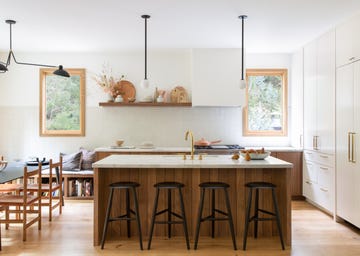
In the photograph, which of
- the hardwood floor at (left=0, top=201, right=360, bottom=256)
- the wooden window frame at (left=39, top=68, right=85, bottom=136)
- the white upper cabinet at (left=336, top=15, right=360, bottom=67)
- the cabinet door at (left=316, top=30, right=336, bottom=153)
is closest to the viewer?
the hardwood floor at (left=0, top=201, right=360, bottom=256)

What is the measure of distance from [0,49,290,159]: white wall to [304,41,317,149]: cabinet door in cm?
98

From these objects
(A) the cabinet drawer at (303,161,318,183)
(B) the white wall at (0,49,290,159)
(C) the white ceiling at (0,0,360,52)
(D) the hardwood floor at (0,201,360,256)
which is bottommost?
(D) the hardwood floor at (0,201,360,256)

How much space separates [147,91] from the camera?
6.17 meters

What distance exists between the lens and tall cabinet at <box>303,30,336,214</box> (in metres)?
4.56

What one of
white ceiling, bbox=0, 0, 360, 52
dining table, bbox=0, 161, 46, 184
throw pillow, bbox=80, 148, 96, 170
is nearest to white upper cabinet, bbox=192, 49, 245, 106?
white ceiling, bbox=0, 0, 360, 52

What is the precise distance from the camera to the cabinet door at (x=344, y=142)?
404cm

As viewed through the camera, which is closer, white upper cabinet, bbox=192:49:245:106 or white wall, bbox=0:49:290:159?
white upper cabinet, bbox=192:49:245:106

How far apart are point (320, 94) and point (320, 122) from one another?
15.8 inches

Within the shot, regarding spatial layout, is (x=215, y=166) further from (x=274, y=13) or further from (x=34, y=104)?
(x=34, y=104)

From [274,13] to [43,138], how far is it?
4.45 m

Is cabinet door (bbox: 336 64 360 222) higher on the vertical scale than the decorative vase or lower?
lower

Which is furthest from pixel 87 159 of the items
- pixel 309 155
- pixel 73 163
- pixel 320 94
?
pixel 320 94

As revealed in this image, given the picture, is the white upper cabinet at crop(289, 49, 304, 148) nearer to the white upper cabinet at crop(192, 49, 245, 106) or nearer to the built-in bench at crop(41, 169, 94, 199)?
the white upper cabinet at crop(192, 49, 245, 106)

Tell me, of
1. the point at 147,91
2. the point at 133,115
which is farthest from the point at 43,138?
the point at 147,91
